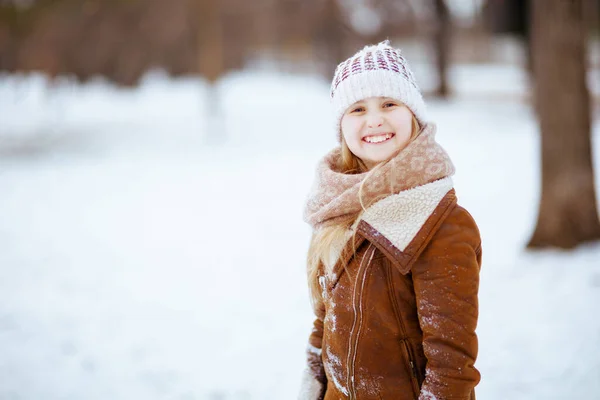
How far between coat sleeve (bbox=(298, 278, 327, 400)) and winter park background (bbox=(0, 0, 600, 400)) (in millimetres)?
1231

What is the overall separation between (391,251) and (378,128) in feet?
1.42

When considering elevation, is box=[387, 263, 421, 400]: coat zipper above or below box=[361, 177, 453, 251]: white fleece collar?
below

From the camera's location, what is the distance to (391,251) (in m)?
1.39

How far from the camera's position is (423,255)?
139cm

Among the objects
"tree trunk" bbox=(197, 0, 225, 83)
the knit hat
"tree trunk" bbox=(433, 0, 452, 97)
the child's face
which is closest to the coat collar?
the child's face

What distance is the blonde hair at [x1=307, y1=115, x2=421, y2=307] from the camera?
1.56 metres

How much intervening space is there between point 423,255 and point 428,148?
0.34 m

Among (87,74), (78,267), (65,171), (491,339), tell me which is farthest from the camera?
(87,74)

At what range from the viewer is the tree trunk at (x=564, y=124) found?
4.07 meters

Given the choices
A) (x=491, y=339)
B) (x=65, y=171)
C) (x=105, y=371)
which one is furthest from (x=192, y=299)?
(x=65, y=171)

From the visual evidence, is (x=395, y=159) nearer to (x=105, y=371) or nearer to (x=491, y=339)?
(x=491, y=339)

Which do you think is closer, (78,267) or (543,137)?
(543,137)

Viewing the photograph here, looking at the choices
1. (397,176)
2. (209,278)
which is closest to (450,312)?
(397,176)

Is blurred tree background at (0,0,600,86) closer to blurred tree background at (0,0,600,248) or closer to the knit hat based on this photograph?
blurred tree background at (0,0,600,248)
